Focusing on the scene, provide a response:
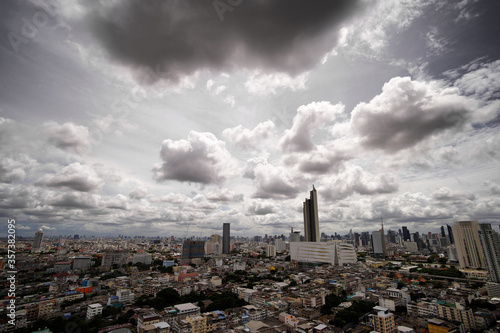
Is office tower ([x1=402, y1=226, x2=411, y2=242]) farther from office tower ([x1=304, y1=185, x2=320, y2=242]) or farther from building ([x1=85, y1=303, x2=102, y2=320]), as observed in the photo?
building ([x1=85, y1=303, x2=102, y2=320])

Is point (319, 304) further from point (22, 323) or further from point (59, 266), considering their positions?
point (59, 266)

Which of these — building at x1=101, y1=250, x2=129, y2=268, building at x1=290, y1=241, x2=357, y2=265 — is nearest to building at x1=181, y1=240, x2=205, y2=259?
building at x1=101, y1=250, x2=129, y2=268

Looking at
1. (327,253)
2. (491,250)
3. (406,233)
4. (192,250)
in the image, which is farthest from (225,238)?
(406,233)

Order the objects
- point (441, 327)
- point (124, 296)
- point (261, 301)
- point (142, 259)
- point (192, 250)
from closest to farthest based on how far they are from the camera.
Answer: point (441, 327)
point (261, 301)
point (124, 296)
point (142, 259)
point (192, 250)

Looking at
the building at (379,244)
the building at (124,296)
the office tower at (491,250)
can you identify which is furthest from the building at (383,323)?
the building at (379,244)

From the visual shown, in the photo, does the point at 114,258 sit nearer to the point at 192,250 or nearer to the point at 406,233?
the point at 192,250

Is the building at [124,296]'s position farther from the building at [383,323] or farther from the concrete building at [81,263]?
the concrete building at [81,263]
